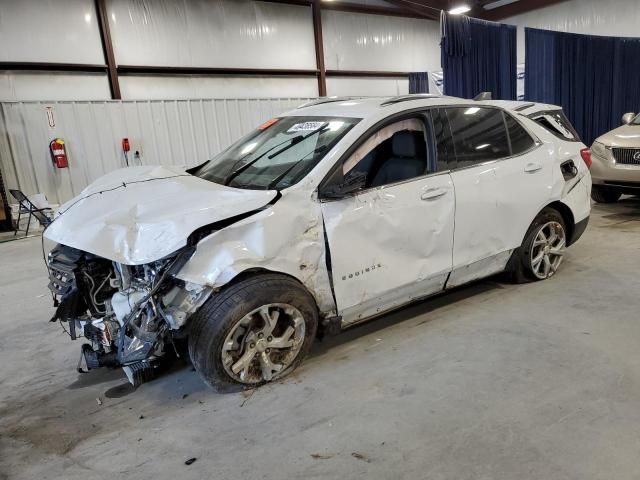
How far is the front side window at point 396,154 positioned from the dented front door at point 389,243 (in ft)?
0.49

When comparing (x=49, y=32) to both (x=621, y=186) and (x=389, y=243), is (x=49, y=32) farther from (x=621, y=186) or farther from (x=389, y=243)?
(x=621, y=186)

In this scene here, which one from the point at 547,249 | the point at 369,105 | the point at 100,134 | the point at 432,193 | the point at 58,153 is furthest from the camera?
the point at 100,134

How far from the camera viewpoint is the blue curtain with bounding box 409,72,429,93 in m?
→ 14.4

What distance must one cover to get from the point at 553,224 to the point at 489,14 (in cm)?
1397

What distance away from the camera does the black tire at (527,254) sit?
12.2ft

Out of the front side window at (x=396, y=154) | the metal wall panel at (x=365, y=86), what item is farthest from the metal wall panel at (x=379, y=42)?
the front side window at (x=396, y=154)

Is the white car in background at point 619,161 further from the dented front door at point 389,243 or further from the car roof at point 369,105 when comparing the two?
the dented front door at point 389,243

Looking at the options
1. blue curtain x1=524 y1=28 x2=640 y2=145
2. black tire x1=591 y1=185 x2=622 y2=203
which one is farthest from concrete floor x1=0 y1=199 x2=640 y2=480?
blue curtain x1=524 y1=28 x2=640 y2=145

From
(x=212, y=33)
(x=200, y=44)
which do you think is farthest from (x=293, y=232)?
(x=212, y=33)

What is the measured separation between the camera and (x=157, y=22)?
10.2m

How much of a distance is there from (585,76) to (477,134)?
10521mm

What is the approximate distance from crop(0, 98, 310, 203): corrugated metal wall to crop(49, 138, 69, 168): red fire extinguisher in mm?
149

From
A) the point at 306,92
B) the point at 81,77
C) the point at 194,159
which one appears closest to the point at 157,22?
the point at 81,77

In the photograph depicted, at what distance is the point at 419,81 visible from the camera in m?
14.5
